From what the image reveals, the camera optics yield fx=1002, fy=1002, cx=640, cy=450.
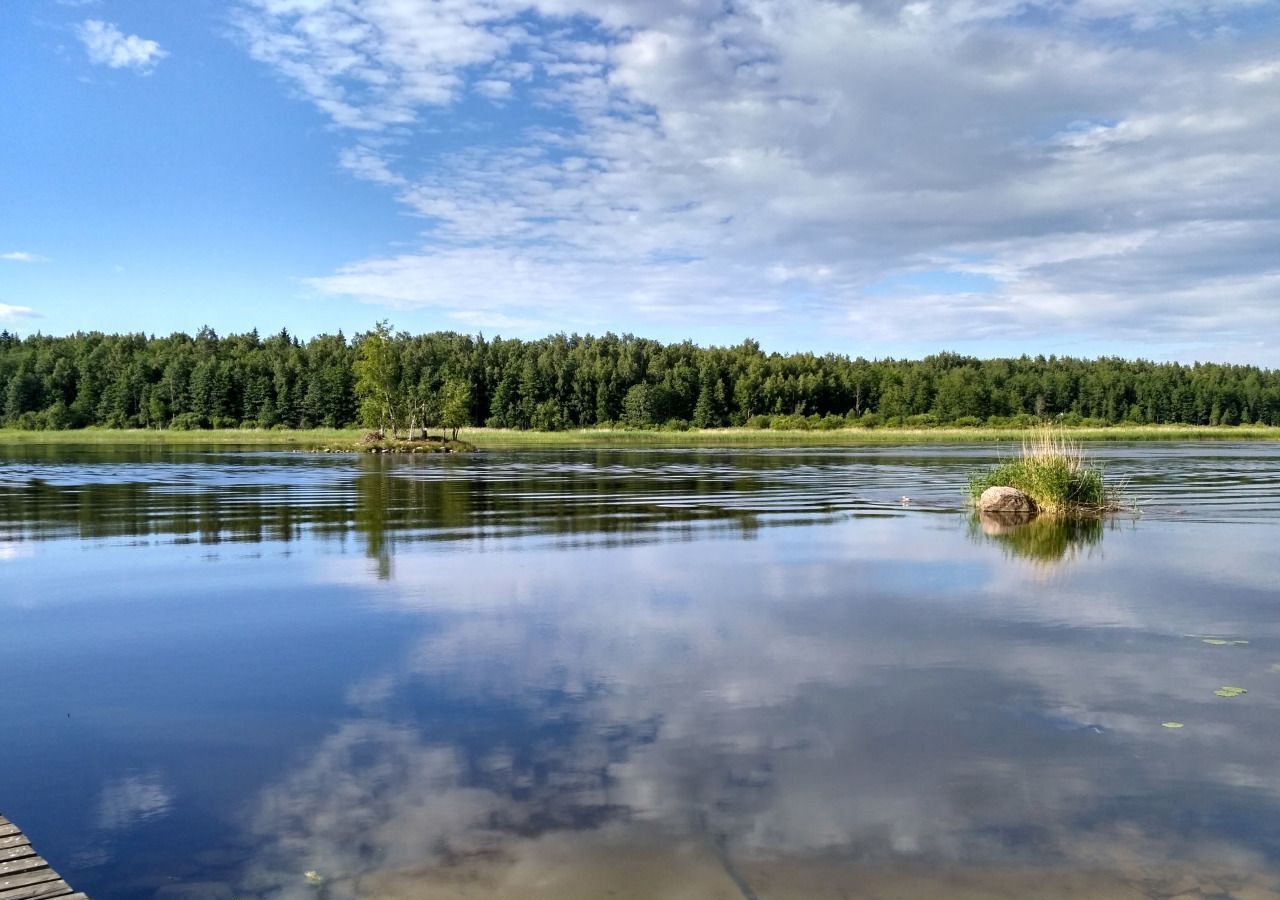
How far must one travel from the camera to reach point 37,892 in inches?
177

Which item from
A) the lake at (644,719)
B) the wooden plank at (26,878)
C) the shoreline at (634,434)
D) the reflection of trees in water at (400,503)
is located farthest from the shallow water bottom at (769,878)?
the shoreline at (634,434)

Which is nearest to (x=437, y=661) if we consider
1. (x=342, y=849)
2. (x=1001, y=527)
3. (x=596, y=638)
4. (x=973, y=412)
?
→ (x=596, y=638)

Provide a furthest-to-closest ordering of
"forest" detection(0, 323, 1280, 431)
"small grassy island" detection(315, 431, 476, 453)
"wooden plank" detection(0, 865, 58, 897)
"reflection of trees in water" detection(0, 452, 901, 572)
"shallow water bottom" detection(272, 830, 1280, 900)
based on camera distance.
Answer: "forest" detection(0, 323, 1280, 431) → "small grassy island" detection(315, 431, 476, 453) → "reflection of trees in water" detection(0, 452, 901, 572) → "shallow water bottom" detection(272, 830, 1280, 900) → "wooden plank" detection(0, 865, 58, 897)

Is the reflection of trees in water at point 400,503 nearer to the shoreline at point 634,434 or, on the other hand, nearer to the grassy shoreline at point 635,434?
the grassy shoreline at point 635,434

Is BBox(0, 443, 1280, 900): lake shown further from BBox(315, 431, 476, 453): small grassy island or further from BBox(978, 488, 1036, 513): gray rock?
BBox(315, 431, 476, 453): small grassy island

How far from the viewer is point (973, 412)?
154 m

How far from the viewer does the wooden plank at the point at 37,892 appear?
14.6ft

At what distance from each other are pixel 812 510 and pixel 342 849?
2044cm

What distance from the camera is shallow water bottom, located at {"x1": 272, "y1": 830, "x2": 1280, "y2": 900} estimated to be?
5371mm

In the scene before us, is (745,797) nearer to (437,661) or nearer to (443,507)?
(437,661)

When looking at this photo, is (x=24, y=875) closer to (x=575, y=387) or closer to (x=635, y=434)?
(x=635, y=434)

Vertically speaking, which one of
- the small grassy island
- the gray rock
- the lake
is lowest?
the lake

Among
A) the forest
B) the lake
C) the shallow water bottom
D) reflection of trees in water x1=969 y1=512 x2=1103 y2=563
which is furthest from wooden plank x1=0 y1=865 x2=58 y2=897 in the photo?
the forest

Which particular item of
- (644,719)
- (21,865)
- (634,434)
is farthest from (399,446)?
(21,865)
